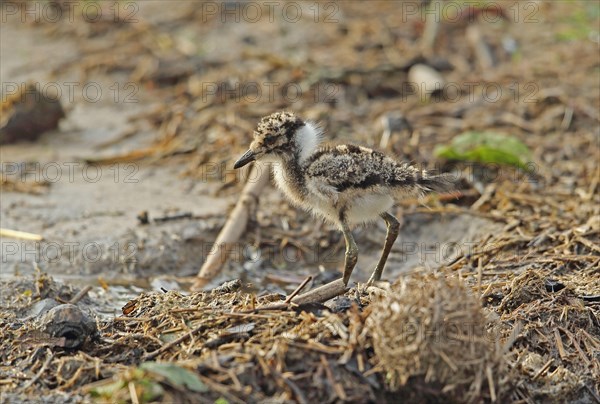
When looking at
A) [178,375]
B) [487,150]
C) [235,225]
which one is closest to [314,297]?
[178,375]

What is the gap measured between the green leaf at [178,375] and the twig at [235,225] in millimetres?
2611

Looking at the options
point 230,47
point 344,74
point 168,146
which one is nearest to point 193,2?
point 230,47

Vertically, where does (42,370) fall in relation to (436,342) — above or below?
below

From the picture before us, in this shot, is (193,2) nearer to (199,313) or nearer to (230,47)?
(230,47)

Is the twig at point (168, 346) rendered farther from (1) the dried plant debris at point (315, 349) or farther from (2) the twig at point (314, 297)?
(2) the twig at point (314, 297)

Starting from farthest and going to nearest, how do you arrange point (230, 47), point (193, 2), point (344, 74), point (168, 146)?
point (193, 2) → point (230, 47) → point (344, 74) → point (168, 146)

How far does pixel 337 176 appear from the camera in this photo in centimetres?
570

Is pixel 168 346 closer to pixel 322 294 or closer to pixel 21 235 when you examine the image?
pixel 322 294

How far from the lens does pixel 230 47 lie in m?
12.0

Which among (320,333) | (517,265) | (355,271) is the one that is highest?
(320,333)

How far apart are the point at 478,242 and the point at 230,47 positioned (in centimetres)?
604

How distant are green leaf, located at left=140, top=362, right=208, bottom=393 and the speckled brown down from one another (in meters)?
1.96

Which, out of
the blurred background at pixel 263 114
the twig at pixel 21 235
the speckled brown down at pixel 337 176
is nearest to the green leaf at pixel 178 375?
the speckled brown down at pixel 337 176

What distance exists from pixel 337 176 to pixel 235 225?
1719mm
